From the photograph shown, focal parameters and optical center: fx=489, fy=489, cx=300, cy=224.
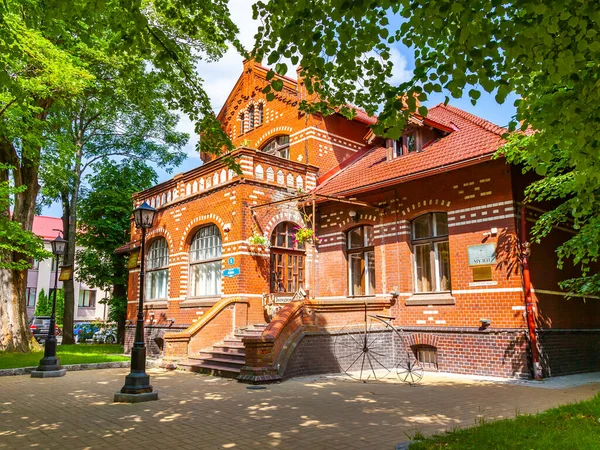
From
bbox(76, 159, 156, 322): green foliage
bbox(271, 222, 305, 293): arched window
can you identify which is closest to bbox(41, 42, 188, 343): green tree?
bbox(76, 159, 156, 322): green foliage

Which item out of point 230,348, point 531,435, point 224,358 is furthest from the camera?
point 230,348

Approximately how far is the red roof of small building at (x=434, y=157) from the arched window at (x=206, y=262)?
4.04 metres

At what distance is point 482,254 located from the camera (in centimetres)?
1227

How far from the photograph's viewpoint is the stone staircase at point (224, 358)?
1232cm

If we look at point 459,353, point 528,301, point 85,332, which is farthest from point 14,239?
point 85,332

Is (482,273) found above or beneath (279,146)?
beneath

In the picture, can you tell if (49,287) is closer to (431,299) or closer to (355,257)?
(355,257)

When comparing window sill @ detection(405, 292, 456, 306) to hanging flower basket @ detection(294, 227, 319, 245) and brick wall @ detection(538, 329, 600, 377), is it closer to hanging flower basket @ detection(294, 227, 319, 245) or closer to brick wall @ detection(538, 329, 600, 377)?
brick wall @ detection(538, 329, 600, 377)

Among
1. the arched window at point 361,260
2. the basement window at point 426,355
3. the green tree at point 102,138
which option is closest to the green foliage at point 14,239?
the green tree at point 102,138

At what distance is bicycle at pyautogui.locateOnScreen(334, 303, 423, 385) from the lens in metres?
12.6

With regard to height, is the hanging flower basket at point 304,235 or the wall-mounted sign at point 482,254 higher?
the hanging flower basket at point 304,235

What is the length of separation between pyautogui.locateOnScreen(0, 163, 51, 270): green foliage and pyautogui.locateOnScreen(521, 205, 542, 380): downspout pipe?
1428 centimetres

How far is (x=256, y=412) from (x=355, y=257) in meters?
8.82

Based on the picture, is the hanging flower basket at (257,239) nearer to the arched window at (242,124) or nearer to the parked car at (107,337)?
the arched window at (242,124)
